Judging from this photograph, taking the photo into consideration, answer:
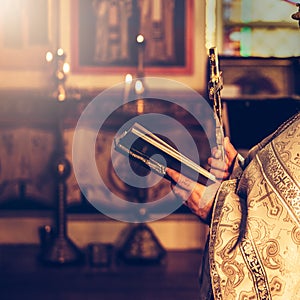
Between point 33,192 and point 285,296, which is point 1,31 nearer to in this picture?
point 33,192

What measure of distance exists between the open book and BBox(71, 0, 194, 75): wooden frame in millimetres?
4272

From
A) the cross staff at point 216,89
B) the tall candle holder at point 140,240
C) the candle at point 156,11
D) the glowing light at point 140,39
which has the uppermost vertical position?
the candle at point 156,11

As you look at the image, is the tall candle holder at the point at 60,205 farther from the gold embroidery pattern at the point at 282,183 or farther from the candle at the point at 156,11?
the gold embroidery pattern at the point at 282,183

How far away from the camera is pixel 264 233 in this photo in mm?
1923

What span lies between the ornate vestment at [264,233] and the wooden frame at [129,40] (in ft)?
14.3

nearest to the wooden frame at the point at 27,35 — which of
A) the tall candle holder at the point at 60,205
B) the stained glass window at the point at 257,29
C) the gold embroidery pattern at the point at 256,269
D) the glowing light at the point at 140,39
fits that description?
the tall candle holder at the point at 60,205

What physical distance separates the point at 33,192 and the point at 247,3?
2.61 metres

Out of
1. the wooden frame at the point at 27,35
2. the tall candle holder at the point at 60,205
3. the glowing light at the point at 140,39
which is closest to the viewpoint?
the glowing light at the point at 140,39

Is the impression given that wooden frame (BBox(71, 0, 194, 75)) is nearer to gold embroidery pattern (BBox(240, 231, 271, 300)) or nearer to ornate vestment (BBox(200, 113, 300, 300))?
ornate vestment (BBox(200, 113, 300, 300))

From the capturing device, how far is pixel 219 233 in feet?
6.63

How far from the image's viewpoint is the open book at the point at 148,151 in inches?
81.0

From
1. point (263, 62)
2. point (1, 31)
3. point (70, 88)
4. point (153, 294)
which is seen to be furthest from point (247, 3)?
point (153, 294)

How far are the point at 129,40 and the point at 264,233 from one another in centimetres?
461

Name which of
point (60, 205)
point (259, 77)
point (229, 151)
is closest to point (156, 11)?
point (259, 77)
